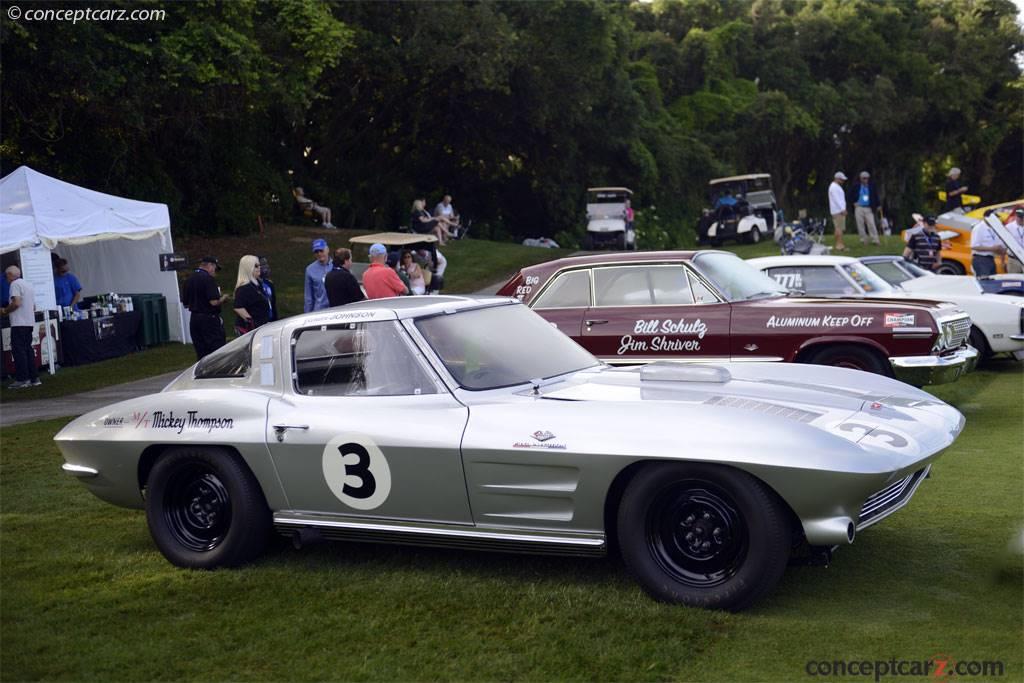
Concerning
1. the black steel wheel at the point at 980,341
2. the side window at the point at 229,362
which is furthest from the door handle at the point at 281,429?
the black steel wheel at the point at 980,341

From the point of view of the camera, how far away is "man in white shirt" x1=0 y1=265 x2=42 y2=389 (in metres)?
14.1

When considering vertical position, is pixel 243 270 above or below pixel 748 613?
above

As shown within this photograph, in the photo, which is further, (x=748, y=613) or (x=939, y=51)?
(x=939, y=51)

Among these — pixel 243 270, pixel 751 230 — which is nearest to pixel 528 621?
pixel 243 270

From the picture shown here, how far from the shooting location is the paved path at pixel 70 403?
12.1m

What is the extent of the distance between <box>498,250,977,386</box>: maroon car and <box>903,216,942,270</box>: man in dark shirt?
7.26 metres

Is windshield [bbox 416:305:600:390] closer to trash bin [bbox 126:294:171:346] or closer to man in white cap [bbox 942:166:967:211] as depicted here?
trash bin [bbox 126:294:171:346]

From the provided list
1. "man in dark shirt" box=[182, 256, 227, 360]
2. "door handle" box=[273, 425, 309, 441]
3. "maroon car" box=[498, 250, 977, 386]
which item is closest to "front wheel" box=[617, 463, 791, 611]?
"door handle" box=[273, 425, 309, 441]

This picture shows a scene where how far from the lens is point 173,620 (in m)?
5.15

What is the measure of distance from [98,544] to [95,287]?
1364 cm

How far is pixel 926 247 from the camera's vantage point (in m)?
17.2

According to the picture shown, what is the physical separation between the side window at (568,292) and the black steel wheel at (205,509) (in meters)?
4.81

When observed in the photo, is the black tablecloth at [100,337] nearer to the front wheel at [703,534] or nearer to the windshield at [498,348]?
the windshield at [498,348]

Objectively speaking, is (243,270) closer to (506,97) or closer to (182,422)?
(182,422)
